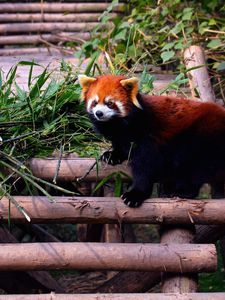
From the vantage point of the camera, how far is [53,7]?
28.4 feet

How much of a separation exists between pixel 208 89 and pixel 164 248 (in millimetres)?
1773

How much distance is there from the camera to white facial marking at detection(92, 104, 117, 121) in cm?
397

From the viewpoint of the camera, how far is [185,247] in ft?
12.6

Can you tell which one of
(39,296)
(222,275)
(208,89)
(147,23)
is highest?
(147,23)

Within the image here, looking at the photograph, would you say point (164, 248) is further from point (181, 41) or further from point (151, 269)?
point (181, 41)

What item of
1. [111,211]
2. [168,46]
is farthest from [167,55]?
[111,211]

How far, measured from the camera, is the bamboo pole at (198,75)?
5.17 m

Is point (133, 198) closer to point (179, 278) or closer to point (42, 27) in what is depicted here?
point (179, 278)

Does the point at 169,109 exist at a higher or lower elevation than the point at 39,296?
higher

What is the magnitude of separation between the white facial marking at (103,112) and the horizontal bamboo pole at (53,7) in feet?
15.7

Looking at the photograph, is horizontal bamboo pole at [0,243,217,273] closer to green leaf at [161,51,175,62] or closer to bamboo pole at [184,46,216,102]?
bamboo pole at [184,46,216,102]

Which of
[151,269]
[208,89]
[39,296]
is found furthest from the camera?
[208,89]

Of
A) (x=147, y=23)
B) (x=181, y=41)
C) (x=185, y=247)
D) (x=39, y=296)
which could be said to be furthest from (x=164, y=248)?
(x=147, y=23)

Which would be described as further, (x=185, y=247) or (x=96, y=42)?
(x=96, y=42)
